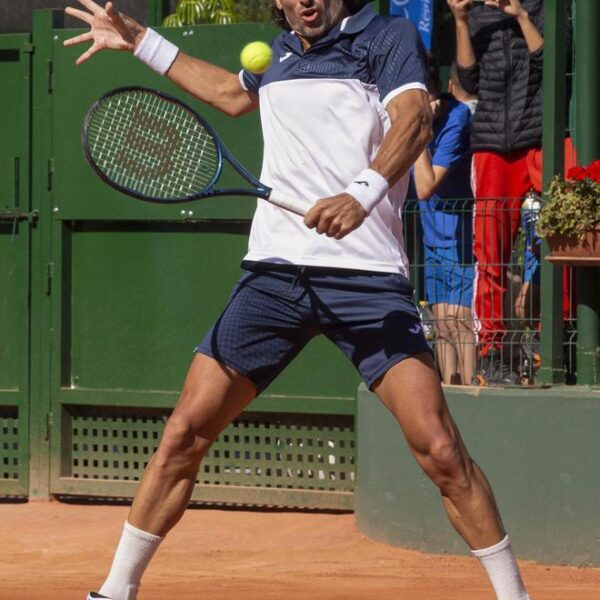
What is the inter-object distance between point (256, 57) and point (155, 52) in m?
0.37

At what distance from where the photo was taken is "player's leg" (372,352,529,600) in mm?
4543

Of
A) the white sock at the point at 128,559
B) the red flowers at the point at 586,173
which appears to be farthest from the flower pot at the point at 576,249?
the white sock at the point at 128,559

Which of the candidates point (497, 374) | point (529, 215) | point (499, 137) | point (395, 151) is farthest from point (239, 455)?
point (395, 151)

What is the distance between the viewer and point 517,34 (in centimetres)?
728

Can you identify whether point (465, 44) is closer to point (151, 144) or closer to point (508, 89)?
point (508, 89)

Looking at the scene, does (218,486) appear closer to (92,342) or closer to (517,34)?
(92,342)

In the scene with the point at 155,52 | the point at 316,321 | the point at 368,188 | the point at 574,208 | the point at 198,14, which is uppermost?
the point at 198,14

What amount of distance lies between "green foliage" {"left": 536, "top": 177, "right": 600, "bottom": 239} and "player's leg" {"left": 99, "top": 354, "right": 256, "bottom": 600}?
227cm

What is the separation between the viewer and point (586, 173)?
6.50 meters

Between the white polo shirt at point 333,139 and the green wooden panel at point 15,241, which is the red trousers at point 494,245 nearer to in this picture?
the white polo shirt at point 333,139

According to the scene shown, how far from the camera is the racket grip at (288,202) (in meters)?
4.48

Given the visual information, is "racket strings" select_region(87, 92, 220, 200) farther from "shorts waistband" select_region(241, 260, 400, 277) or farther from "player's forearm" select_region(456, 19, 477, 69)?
"player's forearm" select_region(456, 19, 477, 69)

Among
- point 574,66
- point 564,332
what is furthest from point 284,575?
point 574,66

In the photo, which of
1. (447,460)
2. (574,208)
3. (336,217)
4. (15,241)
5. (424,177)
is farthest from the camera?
(15,241)
